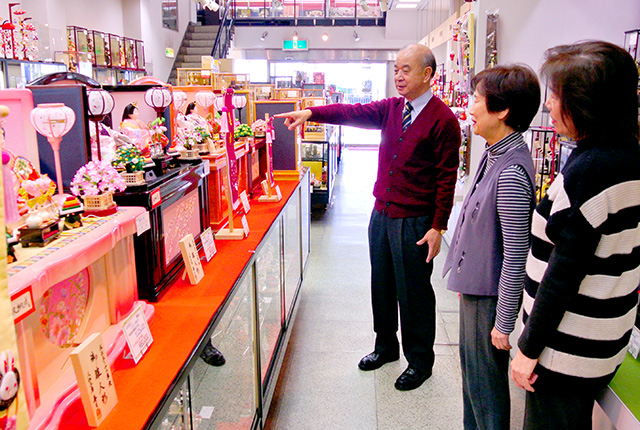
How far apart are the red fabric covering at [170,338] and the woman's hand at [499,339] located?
91cm

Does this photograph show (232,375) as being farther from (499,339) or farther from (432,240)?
(432,240)

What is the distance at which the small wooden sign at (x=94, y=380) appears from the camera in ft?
3.42

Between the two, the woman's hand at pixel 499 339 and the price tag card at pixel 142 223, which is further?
the woman's hand at pixel 499 339

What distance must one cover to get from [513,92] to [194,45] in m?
14.5

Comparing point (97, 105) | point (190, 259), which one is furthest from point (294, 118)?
point (97, 105)

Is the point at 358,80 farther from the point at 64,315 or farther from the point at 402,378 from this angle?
the point at 64,315

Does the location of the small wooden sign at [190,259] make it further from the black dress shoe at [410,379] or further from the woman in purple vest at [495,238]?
the black dress shoe at [410,379]

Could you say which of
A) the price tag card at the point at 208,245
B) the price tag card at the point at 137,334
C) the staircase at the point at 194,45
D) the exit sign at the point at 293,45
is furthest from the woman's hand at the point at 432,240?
the exit sign at the point at 293,45

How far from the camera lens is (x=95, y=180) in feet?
4.74

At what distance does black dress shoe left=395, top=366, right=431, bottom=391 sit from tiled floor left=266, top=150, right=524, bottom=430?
0.09 ft

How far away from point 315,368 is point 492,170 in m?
1.78

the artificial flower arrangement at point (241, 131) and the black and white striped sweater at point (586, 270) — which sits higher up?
the artificial flower arrangement at point (241, 131)

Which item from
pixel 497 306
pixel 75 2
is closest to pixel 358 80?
pixel 75 2

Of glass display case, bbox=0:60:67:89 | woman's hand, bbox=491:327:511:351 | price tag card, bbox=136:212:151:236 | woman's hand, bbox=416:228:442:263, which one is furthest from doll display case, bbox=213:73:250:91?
woman's hand, bbox=491:327:511:351
